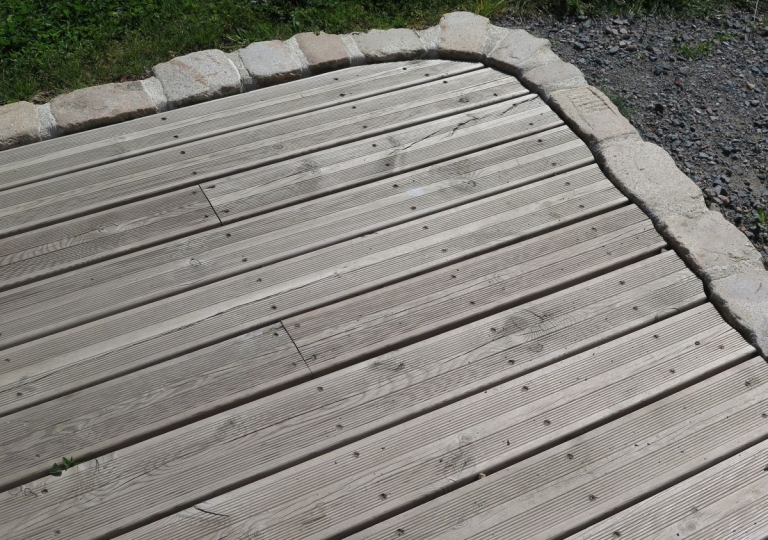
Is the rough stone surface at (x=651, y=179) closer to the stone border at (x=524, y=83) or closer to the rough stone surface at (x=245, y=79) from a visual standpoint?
the stone border at (x=524, y=83)

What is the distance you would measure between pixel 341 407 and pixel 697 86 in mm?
2450

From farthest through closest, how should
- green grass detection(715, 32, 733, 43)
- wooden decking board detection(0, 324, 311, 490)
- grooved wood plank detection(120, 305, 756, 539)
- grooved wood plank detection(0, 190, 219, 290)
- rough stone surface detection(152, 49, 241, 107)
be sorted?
green grass detection(715, 32, 733, 43) → rough stone surface detection(152, 49, 241, 107) → grooved wood plank detection(0, 190, 219, 290) → wooden decking board detection(0, 324, 311, 490) → grooved wood plank detection(120, 305, 756, 539)

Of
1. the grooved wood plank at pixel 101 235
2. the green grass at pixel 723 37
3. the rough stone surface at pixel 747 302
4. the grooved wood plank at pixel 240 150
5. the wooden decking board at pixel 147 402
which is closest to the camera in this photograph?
the wooden decking board at pixel 147 402

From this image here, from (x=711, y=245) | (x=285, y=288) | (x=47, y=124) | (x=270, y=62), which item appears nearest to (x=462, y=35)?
(x=270, y=62)

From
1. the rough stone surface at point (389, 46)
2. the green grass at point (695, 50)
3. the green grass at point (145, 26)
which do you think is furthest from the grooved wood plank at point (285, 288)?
the green grass at point (145, 26)

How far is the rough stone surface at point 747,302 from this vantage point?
2.54 meters

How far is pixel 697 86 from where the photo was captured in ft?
12.4

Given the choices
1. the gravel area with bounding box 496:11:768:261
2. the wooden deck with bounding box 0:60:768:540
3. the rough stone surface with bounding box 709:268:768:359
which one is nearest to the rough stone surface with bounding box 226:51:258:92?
the wooden deck with bounding box 0:60:768:540

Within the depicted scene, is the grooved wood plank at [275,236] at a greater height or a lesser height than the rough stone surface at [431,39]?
lesser

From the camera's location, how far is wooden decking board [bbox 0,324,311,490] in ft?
7.22

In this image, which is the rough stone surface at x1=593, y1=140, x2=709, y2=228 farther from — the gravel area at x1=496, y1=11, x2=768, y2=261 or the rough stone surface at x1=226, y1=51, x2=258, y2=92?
the rough stone surface at x1=226, y1=51, x2=258, y2=92

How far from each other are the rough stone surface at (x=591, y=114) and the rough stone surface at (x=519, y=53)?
0.79 ft

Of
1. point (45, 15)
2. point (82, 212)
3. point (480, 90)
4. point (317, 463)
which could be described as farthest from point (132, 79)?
point (317, 463)

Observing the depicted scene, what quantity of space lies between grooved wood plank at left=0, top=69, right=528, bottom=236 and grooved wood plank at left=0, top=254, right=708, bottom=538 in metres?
1.04
